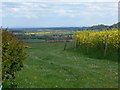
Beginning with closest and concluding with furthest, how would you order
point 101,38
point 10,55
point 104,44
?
point 10,55
point 104,44
point 101,38

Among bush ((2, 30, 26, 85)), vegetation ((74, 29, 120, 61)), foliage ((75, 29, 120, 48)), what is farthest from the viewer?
foliage ((75, 29, 120, 48))

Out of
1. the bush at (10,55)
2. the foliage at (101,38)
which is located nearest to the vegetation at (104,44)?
the foliage at (101,38)

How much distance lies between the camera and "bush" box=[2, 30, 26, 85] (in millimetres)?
9818

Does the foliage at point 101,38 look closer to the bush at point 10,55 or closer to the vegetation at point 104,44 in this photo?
the vegetation at point 104,44

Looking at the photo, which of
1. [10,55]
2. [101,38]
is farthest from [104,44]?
[10,55]

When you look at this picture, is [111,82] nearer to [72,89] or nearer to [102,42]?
[72,89]

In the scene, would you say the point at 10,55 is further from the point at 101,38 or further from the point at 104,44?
the point at 101,38

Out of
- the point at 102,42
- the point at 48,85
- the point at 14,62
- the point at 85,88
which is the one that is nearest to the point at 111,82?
the point at 85,88

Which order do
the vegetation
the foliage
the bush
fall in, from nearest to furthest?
the bush, the vegetation, the foliage

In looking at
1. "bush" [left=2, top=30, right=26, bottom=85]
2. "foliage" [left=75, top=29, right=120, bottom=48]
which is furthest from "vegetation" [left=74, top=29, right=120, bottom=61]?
"bush" [left=2, top=30, right=26, bottom=85]

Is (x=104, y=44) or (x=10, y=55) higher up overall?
(x=10, y=55)

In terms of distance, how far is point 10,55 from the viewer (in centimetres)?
1071

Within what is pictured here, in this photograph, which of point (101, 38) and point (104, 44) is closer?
point (104, 44)

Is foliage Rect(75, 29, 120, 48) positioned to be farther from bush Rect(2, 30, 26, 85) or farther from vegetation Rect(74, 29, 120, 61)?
bush Rect(2, 30, 26, 85)
